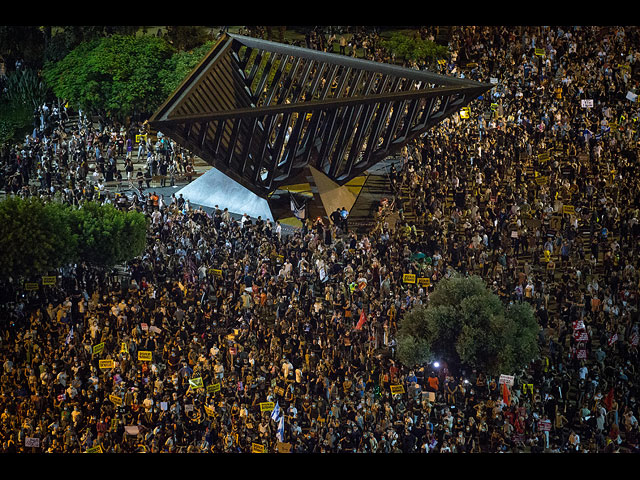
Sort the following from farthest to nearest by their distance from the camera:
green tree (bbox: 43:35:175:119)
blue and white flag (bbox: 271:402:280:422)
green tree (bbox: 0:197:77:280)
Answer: green tree (bbox: 43:35:175:119) < green tree (bbox: 0:197:77:280) < blue and white flag (bbox: 271:402:280:422)

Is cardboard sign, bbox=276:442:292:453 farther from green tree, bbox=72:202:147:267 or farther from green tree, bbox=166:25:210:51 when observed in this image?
green tree, bbox=166:25:210:51

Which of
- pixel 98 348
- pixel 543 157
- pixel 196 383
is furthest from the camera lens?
pixel 543 157

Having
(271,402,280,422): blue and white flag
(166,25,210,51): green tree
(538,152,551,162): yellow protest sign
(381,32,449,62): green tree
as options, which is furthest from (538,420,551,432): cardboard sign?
(166,25,210,51): green tree

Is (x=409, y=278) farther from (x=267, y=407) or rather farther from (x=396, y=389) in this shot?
(x=267, y=407)

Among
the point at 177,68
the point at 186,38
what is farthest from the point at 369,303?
the point at 186,38

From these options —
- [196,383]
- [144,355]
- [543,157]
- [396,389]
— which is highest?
[543,157]
